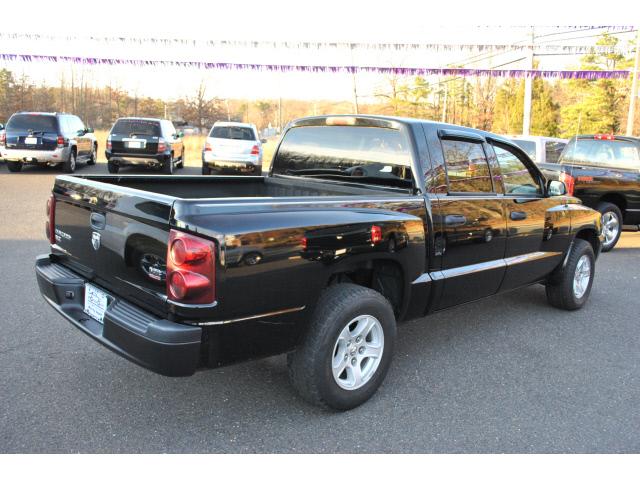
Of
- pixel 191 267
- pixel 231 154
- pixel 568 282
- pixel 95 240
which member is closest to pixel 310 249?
pixel 191 267

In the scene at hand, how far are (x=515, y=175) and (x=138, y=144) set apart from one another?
13.6m

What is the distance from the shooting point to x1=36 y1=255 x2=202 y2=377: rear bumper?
248cm

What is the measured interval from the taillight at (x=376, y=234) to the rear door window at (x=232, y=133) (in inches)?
559

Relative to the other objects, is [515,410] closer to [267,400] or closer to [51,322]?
[267,400]

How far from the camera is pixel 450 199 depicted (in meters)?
3.80

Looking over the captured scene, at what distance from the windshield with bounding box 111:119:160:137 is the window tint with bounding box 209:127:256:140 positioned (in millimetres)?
1709

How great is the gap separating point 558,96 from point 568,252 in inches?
2279

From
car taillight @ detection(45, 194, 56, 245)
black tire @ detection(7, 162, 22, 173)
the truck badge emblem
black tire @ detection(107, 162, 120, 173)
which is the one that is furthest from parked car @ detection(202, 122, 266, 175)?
the truck badge emblem

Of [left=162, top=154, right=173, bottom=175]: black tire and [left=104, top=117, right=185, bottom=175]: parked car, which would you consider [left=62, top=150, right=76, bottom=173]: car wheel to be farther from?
[left=162, top=154, right=173, bottom=175]: black tire

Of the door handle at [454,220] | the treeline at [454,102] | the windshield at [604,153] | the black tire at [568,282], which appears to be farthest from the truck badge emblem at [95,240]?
the treeline at [454,102]

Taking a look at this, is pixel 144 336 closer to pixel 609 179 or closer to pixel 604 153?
pixel 609 179

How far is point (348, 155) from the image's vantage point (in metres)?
4.10

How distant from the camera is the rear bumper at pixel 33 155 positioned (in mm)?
15242

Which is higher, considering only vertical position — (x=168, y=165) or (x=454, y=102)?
(x=454, y=102)
